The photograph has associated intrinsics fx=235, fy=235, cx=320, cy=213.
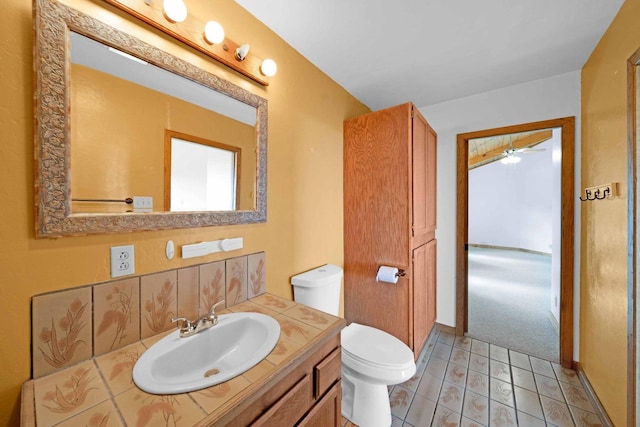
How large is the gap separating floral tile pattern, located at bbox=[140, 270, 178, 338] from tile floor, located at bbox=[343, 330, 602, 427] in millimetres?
1270

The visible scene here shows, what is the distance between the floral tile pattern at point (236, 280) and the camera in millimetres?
1208

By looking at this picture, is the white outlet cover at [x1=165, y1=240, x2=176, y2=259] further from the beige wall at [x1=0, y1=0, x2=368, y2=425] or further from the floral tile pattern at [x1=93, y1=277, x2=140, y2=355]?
the floral tile pattern at [x1=93, y1=277, x2=140, y2=355]

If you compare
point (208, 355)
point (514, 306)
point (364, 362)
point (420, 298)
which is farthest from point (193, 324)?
point (514, 306)

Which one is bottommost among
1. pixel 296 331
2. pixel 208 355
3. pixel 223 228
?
pixel 208 355

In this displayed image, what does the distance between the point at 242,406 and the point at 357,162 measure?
69.1 inches

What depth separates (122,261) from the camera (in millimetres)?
875

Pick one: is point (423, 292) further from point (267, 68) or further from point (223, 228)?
point (267, 68)

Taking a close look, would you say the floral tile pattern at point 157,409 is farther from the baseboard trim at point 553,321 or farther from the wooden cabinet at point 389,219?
the baseboard trim at point 553,321

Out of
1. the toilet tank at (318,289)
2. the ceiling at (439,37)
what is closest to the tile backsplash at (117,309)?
the toilet tank at (318,289)

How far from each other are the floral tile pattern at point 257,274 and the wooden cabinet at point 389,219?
0.90 metres

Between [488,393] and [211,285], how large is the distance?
2.01m

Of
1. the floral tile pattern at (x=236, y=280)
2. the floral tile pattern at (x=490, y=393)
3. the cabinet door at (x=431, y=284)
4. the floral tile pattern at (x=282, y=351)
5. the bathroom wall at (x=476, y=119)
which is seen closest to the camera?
the floral tile pattern at (x=282, y=351)

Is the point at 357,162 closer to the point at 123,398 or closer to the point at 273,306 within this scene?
the point at 273,306

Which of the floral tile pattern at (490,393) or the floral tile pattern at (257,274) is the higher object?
the floral tile pattern at (257,274)
